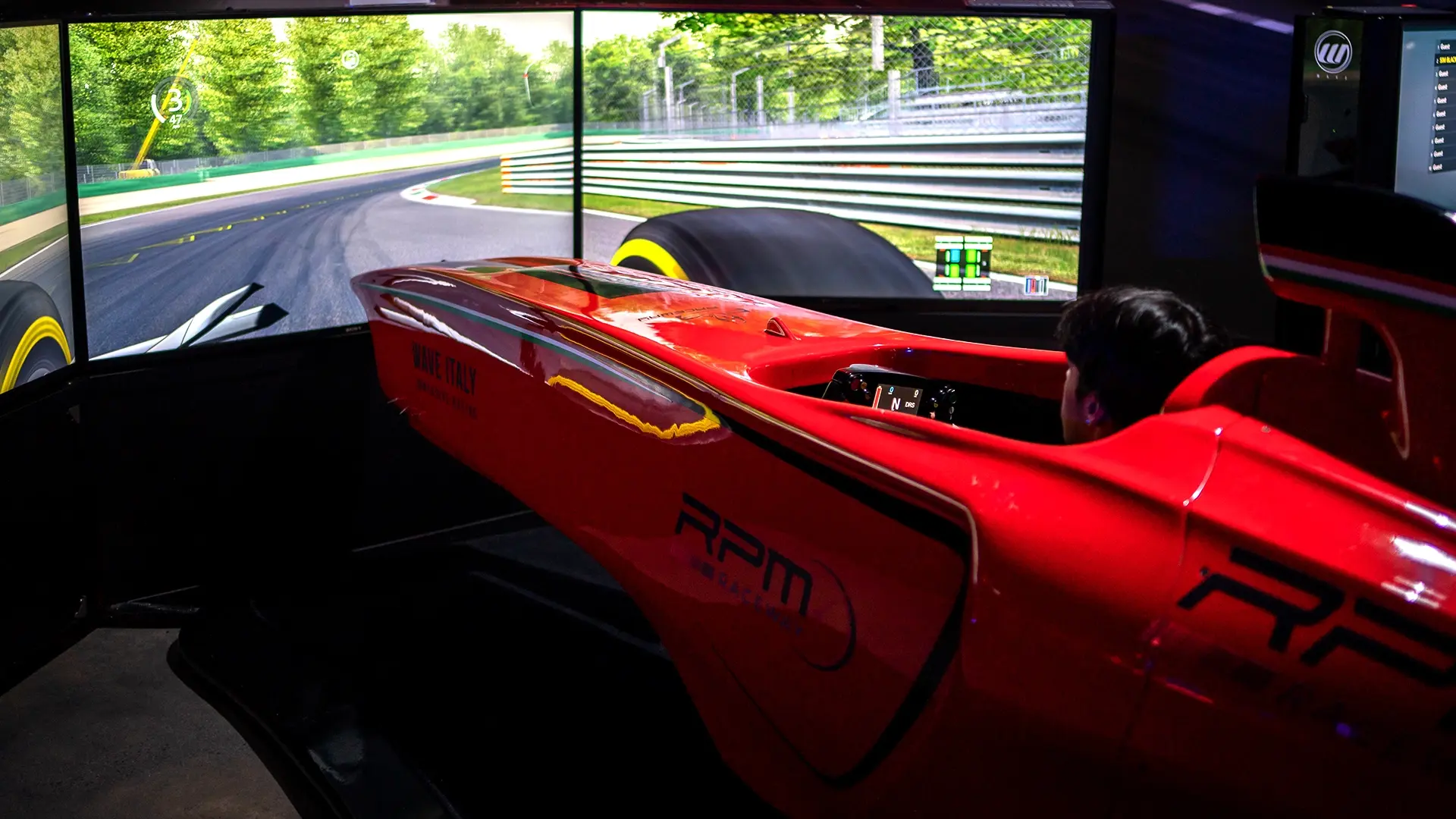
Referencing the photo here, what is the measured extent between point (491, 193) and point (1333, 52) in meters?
2.85

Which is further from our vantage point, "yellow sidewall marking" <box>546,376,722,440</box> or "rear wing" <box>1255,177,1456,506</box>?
"yellow sidewall marking" <box>546,376,722,440</box>

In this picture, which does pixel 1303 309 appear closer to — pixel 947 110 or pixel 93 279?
pixel 947 110

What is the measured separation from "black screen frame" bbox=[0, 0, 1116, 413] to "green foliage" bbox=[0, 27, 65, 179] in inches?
0.9

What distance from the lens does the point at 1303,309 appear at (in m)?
3.75

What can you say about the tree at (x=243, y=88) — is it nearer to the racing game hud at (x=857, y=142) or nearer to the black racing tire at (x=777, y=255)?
the racing game hud at (x=857, y=142)

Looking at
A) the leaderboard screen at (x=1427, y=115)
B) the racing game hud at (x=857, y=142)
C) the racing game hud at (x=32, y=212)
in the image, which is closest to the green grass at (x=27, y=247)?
the racing game hud at (x=32, y=212)

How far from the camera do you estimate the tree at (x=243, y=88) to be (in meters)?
3.01

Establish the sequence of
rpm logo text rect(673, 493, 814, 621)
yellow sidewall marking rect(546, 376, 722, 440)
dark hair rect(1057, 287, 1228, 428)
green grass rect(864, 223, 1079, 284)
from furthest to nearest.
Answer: green grass rect(864, 223, 1079, 284) → yellow sidewall marking rect(546, 376, 722, 440) → rpm logo text rect(673, 493, 814, 621) → dark hair rect(1057, 287, 1228, 428)

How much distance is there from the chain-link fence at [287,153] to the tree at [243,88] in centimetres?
3

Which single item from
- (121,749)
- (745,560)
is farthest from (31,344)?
(745,560)

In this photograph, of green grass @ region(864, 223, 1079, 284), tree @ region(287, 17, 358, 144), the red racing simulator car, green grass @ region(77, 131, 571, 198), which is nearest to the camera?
the red racing simulator car

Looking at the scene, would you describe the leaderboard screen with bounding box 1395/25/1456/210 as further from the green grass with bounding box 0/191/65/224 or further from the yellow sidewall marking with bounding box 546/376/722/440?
the green grass with bounding box 0/191/65/224

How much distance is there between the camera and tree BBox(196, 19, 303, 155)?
301 cm

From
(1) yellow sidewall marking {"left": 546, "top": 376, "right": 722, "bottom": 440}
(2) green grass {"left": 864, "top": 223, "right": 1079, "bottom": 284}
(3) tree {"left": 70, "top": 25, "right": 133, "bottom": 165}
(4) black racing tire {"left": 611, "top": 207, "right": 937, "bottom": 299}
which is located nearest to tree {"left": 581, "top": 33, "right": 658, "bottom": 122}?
(4) black racing tire {"left": 611, "top": 207, "right": 937, "bottom": 299}
